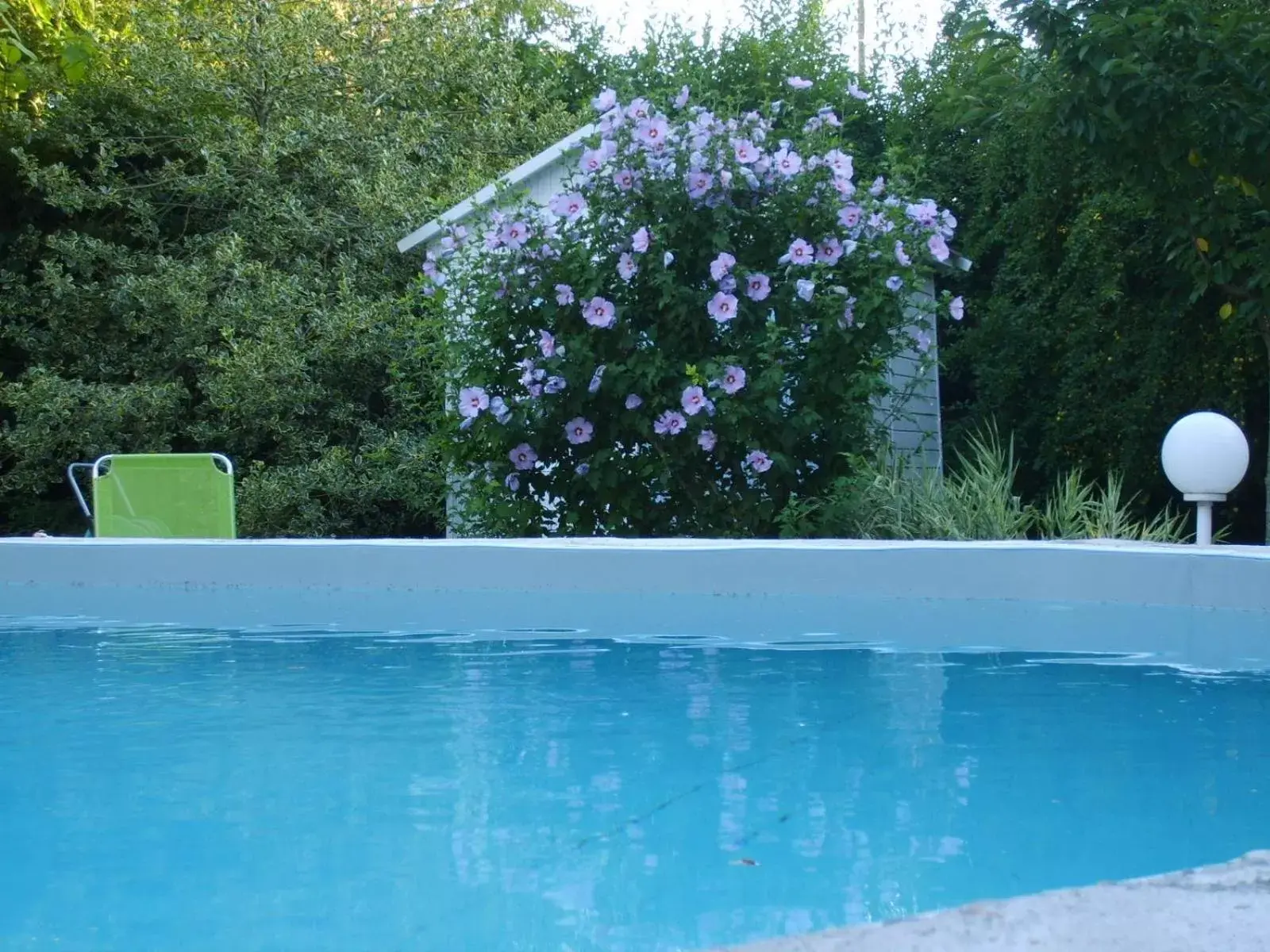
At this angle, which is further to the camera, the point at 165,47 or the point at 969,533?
the point at 165,47

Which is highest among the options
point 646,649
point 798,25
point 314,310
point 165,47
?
point 798,25

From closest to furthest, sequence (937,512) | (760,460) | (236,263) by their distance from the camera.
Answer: (937,512) → (760,460) → (236,263)

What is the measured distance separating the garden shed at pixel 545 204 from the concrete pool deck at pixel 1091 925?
6318 mm

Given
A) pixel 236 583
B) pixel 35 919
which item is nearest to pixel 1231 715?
pixel 35 919

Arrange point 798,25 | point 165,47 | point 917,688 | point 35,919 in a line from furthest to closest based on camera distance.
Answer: point 798,25 < point 165,47 < point 917,688 < point 35,919

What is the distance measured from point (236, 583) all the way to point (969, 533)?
325 cm

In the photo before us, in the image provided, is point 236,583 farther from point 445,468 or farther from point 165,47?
point 165,47

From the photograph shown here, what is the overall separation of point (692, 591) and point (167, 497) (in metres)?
3.44

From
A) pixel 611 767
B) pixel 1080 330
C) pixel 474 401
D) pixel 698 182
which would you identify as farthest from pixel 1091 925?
pixel 1080 330

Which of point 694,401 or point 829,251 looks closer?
point 694,401

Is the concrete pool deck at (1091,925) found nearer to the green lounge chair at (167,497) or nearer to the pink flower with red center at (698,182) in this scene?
the pink flower with red center at (698,182)

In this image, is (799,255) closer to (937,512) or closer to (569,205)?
(569,205)

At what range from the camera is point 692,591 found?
578cm

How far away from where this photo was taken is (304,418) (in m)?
10.0
